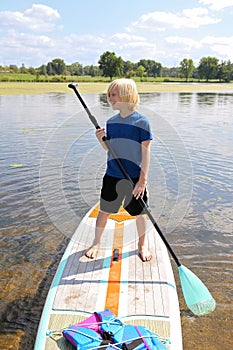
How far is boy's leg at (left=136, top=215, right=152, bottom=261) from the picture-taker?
419 cm

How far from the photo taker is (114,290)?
3.60 meters

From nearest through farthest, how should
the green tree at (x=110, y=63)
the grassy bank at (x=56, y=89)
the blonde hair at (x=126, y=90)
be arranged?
the blonde hair at (x=126, y=90) → the grassy bank at (x=56, y=89) → the green tree at (x=110, y=63)

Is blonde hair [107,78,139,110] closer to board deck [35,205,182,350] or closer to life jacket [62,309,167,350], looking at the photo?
board deck [35,205,182,350]

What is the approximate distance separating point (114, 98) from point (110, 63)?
10615 cm

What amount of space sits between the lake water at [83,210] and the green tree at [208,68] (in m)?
130

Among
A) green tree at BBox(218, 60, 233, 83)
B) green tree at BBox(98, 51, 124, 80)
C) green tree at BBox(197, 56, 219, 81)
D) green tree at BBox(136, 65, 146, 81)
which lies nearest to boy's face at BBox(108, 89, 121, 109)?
green tree at BBox(98, 51, 124, 80)

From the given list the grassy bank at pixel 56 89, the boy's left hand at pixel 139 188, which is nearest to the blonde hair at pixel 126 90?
the boy's left hand at pixel 139 188

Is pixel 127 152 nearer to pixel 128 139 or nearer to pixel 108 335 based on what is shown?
pixel 128 139

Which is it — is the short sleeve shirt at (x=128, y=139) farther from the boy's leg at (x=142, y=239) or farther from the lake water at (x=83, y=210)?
the lake water at (x=83, y=210)

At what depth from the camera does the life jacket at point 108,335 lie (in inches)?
109

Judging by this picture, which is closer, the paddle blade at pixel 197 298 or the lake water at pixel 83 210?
the paddle blade at pixel 197 298

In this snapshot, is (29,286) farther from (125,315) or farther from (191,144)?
(191,144)

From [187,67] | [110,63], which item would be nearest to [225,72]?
[187,67]

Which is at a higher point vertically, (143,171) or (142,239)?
(143,171)
